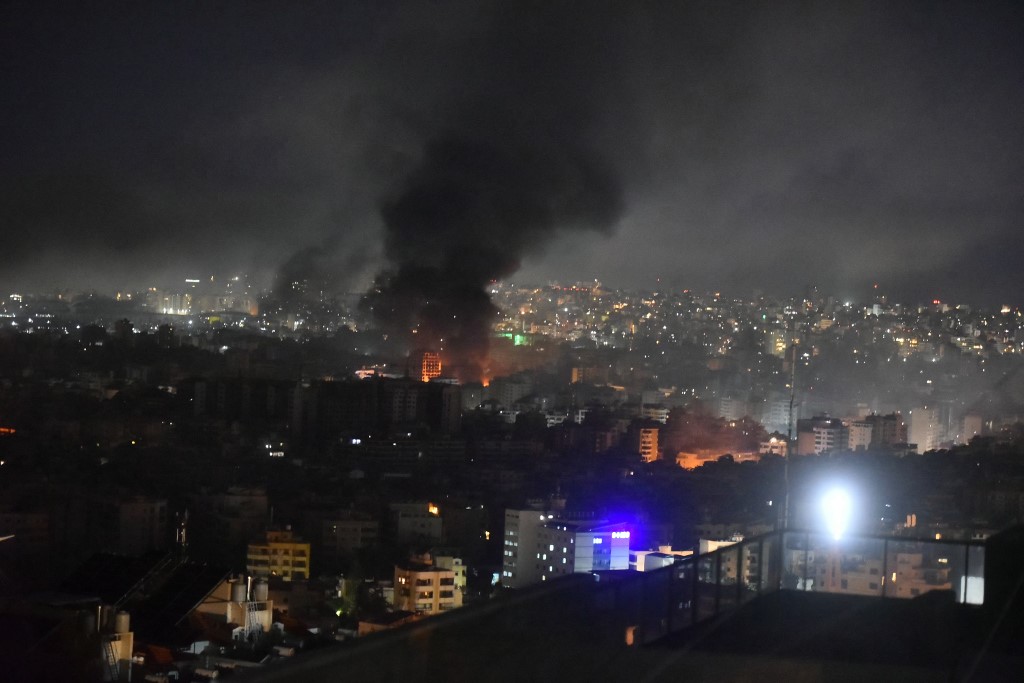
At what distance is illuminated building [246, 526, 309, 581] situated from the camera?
27.5 ft

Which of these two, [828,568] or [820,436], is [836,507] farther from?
[820,436]

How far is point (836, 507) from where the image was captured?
595 cm

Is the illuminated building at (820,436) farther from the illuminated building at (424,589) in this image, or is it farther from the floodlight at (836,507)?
the illuminated building at (424,589)

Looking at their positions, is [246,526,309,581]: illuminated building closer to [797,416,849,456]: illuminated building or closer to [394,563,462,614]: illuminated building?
[394,563,462,614]: illuminated building

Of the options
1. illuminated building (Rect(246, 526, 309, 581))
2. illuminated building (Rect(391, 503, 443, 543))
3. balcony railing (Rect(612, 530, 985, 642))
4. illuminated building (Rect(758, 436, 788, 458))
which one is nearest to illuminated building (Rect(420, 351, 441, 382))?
illuminated building (Rect(758, 436, 788, 458))

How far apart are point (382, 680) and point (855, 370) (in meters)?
15.5

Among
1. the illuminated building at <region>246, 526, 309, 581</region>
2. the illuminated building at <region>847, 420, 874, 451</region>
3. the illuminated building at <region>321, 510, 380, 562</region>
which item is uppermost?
the illuminated building at <region>847, 420, 874, 451</region>

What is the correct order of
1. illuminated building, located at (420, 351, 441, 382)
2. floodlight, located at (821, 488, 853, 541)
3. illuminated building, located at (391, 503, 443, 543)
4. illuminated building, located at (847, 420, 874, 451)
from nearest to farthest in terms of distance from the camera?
Answer: floodlight, located at (821, 488, 853, 541), illuminated building, located at (391, 503, 443, 543), illuminated building, located at (847, 420, 874, 451), illuminated building, located at (420, 351, 441, 382)

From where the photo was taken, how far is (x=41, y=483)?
10.0 m

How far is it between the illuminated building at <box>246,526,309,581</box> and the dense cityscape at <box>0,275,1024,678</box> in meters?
0.03

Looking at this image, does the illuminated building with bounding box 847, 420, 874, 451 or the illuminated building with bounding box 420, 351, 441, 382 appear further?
the illuminated building with bounding box 420, 351, 441, 382

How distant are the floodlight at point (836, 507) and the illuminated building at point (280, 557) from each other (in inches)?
131

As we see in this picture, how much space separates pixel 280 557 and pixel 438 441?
6442 mm

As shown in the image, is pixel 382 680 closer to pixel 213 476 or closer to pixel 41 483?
pixel 41 483
